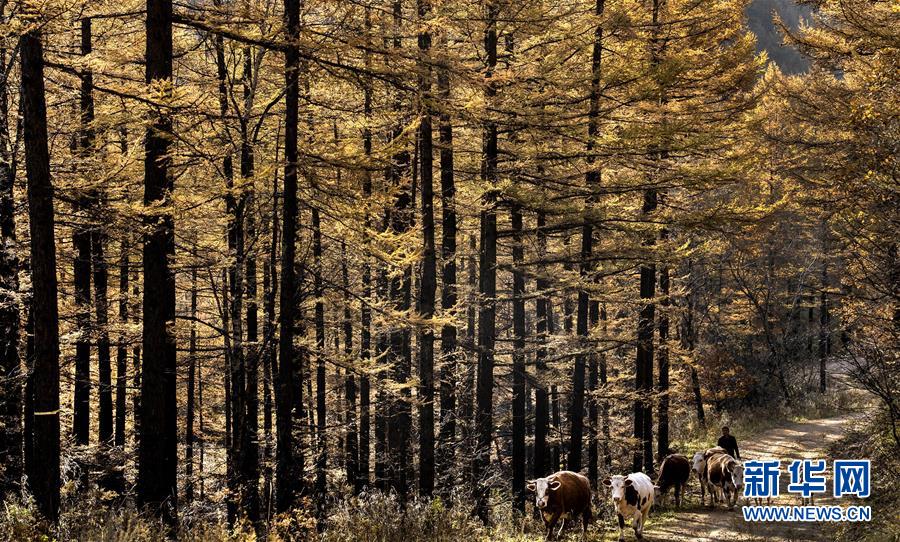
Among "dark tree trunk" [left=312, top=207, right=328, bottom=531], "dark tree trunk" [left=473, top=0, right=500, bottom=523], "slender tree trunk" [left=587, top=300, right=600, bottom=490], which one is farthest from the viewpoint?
"slender tree trunk" [left=587, top=300, right=600, bottom=490]

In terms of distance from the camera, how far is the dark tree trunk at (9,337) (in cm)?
1092

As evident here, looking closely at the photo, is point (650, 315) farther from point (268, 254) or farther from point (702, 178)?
point (268, 254)

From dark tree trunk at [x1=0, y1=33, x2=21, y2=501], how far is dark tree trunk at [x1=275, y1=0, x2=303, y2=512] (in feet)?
13.7

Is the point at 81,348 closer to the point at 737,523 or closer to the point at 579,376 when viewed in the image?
the point at 579,376

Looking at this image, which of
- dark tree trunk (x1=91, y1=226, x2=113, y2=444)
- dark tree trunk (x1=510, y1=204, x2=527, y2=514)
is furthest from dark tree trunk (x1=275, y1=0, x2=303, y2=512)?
dark tree trunk (x1=510, y1=204, x2=527, y2=514)

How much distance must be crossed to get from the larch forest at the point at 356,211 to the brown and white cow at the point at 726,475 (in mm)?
914

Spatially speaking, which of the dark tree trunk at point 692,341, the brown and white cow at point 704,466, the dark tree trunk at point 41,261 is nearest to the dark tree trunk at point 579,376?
the brown and white cow at point 704,466

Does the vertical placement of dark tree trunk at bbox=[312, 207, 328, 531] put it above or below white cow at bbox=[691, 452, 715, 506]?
above

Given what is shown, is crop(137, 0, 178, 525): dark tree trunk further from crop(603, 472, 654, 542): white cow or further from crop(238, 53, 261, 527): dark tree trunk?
crop(603, 472, 654, 542): white cow

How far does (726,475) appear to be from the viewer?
16.4 metres

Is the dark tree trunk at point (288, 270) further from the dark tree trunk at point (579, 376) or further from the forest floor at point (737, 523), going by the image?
the dark tree trunk at point (579, 376)

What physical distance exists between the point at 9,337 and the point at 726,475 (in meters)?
15.3

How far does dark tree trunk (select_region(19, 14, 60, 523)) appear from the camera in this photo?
9.32m

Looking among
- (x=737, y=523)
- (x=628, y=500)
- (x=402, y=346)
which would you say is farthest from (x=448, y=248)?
(x=737, y=523)
